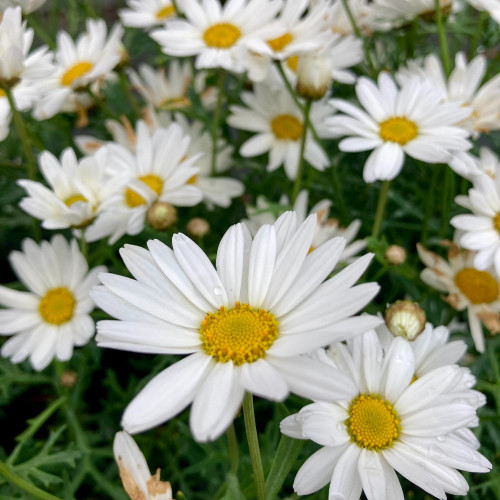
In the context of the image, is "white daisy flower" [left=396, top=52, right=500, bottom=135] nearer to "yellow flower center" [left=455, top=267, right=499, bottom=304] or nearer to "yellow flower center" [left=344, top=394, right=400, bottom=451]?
"yellow flower center" [left=455, top=267, right=499, bottom=304]

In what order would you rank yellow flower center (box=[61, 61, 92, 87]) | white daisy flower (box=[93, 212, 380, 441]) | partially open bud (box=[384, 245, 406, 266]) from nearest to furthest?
white daisy flower (box=[93, 212, 380, 441])
partially open bud (box=[384, 245, 406, 266])
yellow flower center (box=[61, 61, 92, 87])

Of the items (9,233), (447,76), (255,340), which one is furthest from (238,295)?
(9,233)

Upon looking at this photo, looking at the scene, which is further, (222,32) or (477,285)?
(222,32)

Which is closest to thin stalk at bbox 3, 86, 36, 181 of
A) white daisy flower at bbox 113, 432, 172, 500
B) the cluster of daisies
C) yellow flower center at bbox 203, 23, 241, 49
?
the cluster of daisies

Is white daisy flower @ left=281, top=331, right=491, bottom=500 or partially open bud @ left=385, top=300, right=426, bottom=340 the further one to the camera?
partially open bud @ left=385, top=300, right=426, bottom=340

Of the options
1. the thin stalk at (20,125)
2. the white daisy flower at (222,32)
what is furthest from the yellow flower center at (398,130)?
the thin stalk at (20,125)

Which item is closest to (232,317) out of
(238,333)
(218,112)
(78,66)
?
(238,333)

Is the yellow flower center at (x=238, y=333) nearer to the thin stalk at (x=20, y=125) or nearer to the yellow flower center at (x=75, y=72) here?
the thin stalk at (x=20, y=125)

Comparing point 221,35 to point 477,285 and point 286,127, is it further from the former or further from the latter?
point 477,285
